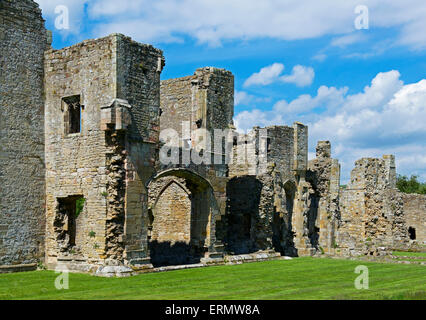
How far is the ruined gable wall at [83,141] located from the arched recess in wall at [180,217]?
2996mm

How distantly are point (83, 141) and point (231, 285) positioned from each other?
6429mm

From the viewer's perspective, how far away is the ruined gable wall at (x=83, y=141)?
16.2 metres

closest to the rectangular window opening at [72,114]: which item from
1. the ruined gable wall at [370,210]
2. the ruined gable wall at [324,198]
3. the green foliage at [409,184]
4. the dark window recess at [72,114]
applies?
the dark window recess at [72,114]

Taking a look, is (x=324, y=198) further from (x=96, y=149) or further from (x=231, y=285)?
(x=231, y=285)

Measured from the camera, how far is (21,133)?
1727cm

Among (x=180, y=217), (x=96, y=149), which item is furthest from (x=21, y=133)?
(x=180, y=217)

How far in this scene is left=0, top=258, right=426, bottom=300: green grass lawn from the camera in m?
11.9

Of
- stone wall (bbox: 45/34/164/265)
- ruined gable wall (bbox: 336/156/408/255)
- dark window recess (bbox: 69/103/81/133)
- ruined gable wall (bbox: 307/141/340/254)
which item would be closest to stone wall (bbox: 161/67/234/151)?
stone wall (bbox: 45/34/164/265)

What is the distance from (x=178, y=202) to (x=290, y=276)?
26.8 feet

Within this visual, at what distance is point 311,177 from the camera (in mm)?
28672

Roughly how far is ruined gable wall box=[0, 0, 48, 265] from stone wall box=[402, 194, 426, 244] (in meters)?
24.8

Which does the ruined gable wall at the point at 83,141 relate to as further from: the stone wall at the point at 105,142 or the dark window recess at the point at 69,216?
the dark window recess at the point at 69,216
